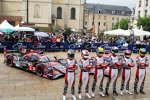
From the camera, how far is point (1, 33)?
30.6 m

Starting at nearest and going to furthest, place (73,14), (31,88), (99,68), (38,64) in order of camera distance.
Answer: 1. (99,68)
2. (31,88)
3. (38,64)
4. (73,14)

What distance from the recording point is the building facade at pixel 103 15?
11094 centimetres

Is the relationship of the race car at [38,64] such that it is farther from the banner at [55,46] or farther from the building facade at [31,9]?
the building facade at [31,9]

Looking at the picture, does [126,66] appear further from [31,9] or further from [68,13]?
[68,13]

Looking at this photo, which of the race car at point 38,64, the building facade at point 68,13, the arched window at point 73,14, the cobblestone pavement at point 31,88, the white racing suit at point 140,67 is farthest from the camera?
the arched window at point 73,14

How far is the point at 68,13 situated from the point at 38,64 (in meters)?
56.0

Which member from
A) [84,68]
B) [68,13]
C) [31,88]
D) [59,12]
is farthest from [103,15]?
[84,68]

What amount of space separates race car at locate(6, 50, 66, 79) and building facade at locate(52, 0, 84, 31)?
5273 cm

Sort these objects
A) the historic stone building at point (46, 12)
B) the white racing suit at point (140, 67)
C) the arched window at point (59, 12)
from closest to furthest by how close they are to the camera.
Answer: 1. the white racing suit at point (140, 67)
2. the historic stone building at point (46, 12)
3. the arched window at point (59, 12)

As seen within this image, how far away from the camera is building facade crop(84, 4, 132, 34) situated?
364ft

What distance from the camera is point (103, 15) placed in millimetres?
113625

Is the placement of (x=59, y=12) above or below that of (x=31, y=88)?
above

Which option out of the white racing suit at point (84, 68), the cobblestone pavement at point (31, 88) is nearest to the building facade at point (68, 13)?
the cobblestone pavement at point (31, 88)

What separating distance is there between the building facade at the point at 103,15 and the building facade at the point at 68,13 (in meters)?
38.0
